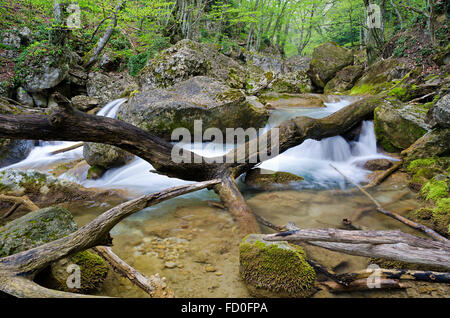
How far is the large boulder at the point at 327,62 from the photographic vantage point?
16.2 m

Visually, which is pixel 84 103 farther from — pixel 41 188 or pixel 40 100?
pixel 41 188

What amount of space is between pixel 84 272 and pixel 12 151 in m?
7.53

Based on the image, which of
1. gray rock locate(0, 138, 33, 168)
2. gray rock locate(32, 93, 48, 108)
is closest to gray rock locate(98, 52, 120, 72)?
gray rock locate(32, 93, 48, 108)

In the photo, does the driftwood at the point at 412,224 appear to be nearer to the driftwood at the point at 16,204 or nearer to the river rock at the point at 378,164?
the river rock at the point at 378,164

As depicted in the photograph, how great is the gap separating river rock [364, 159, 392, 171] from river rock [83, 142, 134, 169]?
6.45 meters

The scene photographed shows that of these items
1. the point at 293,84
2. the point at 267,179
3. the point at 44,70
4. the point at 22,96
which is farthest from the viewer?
the point at 293,84

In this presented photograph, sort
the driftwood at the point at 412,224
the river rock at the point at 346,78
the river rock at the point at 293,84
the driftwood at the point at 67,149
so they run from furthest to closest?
the river rock at the point at 293,84, the river rock at the point at 346,78, the driftwood at the point at 67,149, the driftwood at the point at 412,224

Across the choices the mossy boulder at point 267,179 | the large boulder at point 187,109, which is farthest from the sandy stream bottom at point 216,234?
the large boulder at point 187,109

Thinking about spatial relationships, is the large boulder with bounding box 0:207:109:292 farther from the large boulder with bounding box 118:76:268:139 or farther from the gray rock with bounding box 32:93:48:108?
the gray rock with bounding box 32:93:48:108

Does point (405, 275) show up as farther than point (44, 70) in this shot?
No

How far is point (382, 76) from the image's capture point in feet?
39.9

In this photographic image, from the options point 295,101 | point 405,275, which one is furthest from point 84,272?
point 295,101

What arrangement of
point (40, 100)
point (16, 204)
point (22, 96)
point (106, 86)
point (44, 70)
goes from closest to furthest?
point (16, 204), point (22, 96), point (44, 70), point (40, 100), point (106, 86)

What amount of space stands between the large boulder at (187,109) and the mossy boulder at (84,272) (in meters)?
4.94
